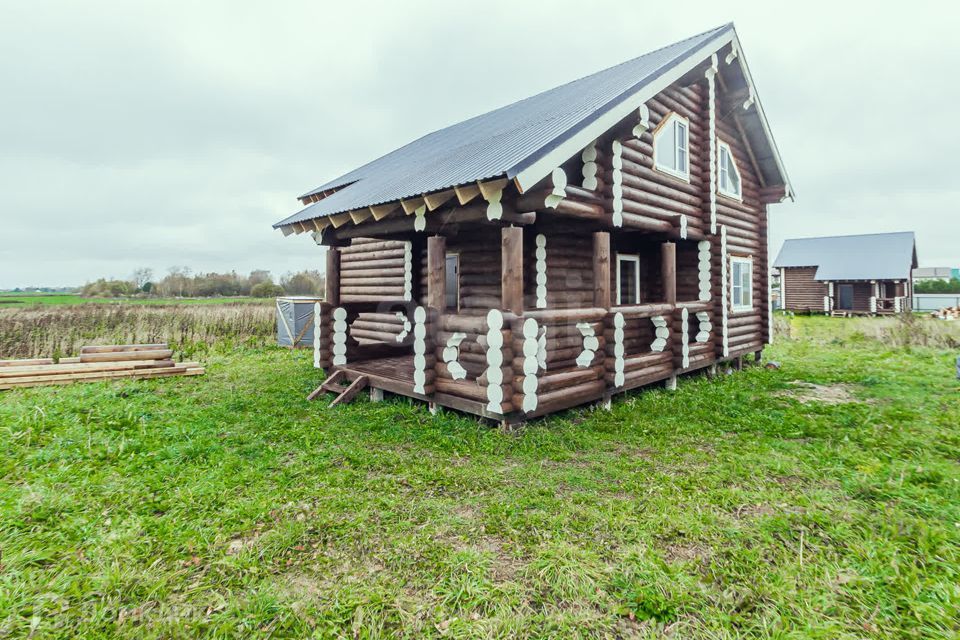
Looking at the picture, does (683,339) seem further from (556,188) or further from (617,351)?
(556,188)

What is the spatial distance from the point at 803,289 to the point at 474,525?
43.2m

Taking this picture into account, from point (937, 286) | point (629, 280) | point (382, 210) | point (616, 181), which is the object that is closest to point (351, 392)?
point (382, 210)

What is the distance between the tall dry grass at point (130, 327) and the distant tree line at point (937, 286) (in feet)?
201

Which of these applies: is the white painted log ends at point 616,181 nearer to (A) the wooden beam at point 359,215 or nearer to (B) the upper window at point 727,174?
(A) the wooden beam at point 359,215

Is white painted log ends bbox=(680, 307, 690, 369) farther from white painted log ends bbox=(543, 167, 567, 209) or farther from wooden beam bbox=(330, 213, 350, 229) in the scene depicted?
wooden beam bbox=(330, 213, 350, 229)

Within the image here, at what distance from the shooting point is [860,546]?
11.5 feet

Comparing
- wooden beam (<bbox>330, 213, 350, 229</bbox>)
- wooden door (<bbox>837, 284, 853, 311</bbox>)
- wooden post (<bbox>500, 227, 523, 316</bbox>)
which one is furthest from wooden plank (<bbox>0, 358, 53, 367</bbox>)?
wooden door (<bbox>837, 284, 853, 311</bbox>)

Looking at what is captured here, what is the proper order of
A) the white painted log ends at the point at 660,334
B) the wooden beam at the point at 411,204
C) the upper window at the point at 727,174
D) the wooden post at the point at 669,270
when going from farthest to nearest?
the upper window at the point at 727,174
the white painted log ends at the point at 660,334
the wooden post at the point at 669,270
the wooden beam at the point at 411,204

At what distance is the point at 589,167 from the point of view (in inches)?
293

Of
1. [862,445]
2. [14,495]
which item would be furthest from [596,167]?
[14,495]

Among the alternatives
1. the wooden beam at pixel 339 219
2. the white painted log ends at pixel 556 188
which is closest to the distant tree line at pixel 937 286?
the white painted log ends at pixel 556 188

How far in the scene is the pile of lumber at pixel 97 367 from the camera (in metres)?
9.66

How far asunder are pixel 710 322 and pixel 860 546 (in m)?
8.47

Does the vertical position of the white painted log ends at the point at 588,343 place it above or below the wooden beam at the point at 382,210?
below
